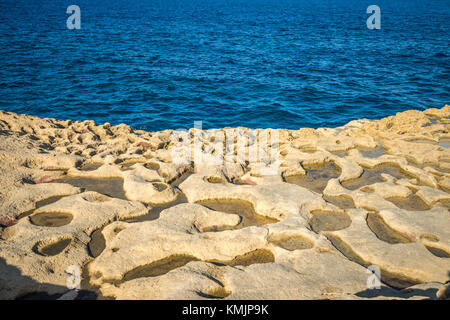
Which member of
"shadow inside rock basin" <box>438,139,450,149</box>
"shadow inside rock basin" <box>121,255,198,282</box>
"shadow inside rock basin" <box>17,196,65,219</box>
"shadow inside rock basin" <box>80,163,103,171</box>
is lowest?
"shadow inside rock basin" <box>121,255,198,282</box>

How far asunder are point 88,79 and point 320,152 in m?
14.2

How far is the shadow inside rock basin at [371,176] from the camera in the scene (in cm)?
636

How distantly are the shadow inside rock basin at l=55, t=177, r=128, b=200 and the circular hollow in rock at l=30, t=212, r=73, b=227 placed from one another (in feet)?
2.76

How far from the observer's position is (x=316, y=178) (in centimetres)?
666

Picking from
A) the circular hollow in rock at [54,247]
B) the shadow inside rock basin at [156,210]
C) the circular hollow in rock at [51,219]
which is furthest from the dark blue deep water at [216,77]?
the circular hollow in rock at [54,247]

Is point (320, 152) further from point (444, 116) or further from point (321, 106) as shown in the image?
point (321, 106)

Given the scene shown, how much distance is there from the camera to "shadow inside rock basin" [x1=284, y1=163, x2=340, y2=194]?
6355mm

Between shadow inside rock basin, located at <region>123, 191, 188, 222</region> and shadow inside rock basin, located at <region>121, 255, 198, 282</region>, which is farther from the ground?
shadow inside rock basin, located at <region>123, 191, 188, 222</region>

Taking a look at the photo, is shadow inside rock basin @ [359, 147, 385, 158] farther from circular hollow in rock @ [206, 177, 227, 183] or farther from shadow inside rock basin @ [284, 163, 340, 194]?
circular hollow in rock @ [206, 177, 227, 183]

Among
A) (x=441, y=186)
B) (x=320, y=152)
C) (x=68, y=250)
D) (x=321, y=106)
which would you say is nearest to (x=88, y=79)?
(x=321, y=106)

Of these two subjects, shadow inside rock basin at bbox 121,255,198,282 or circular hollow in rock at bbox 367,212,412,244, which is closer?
shadow inside rock basin at bbox 121,255,198,282

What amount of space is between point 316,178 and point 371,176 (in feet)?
3.41
